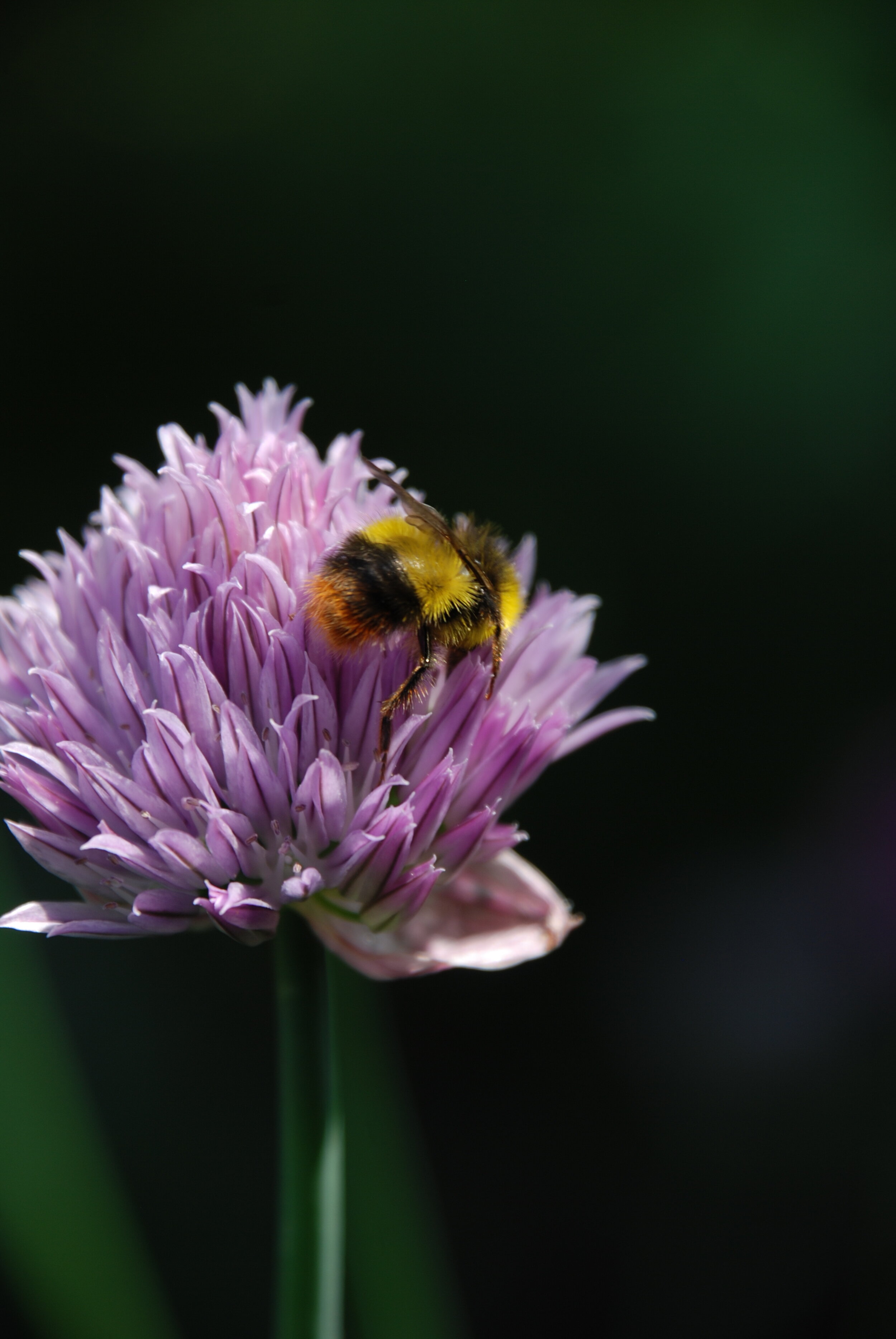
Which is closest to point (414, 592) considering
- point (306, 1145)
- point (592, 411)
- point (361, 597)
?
point (361, 597)

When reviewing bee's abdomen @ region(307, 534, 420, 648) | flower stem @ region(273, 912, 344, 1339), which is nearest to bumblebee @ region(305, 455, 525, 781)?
bee's abdomen @ region(307, 534, 420, 648)

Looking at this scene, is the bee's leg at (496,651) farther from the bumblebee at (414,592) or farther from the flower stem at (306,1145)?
the flower stem at (306,1145)

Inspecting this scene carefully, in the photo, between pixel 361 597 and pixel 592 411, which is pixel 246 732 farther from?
pixel 592 411

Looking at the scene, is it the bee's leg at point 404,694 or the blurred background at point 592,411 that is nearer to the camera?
the bee's leg at point 404,694

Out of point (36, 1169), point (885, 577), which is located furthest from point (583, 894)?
point (36, 1169)

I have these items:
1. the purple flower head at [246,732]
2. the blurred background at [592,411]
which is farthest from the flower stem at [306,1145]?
the blurred background at [592,411]

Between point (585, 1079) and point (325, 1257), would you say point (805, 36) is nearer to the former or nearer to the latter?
point (585, 1079)

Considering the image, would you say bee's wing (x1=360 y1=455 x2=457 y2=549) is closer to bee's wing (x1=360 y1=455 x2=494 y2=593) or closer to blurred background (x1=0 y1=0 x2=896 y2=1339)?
bee's wing (x1=360 y1=455 x2=494 y2=593)

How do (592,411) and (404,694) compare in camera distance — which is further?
(592,411)
